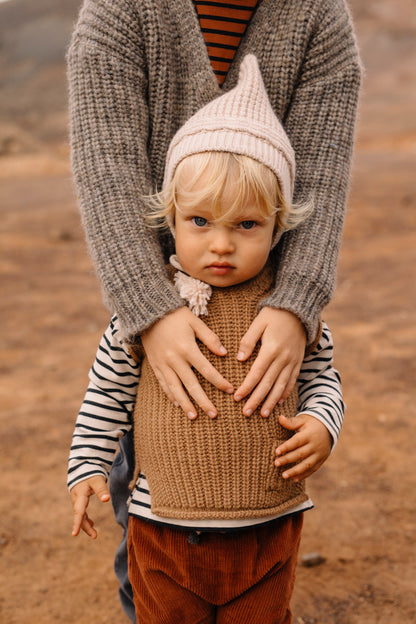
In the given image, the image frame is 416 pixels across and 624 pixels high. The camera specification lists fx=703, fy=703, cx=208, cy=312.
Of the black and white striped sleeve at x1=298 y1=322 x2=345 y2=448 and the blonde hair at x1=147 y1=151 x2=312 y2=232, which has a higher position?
the blonde hair at x1=147 y1=151 x2=312 y2=232

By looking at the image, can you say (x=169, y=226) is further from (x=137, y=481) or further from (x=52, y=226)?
(x=52, y=226)

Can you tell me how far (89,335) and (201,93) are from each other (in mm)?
3799

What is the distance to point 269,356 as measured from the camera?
1.47 m

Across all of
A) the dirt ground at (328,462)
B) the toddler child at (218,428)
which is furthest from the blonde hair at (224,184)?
the dirt ground at (328,462)

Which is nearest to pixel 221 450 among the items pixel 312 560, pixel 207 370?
pixel 207 370

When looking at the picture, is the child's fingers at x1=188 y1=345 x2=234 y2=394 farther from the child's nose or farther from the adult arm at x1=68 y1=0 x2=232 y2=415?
the child's nose

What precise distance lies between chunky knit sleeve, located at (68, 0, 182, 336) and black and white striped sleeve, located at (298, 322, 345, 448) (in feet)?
1.38

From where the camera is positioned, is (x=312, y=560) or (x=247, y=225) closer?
(x=247, y=225)

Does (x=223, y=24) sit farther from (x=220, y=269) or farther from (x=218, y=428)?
(x=218, y=428)

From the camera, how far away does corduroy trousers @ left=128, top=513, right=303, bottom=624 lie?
5.07 ft

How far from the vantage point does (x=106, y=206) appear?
1.55 meters

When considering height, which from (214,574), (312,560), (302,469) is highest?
(302,469)

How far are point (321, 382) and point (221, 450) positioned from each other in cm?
37

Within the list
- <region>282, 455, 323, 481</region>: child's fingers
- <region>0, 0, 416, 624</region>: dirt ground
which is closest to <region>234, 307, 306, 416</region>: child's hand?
<region>282, 455, 323, 481</region>: child's fingers
